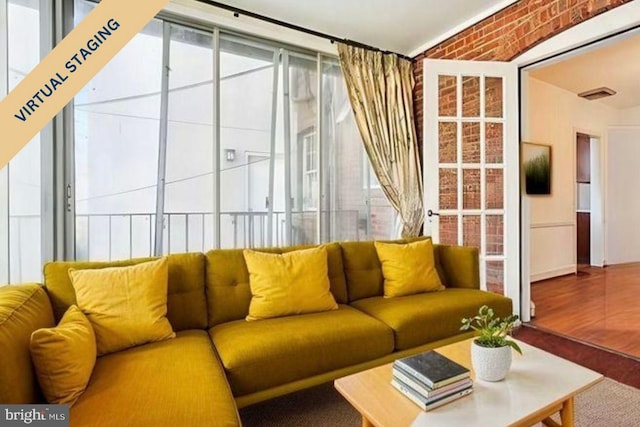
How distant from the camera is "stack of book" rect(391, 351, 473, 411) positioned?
1150 millimetres

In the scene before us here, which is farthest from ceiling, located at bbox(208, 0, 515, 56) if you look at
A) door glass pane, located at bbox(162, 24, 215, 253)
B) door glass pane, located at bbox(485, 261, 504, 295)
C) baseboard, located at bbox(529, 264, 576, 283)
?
baseboard, located at bbox(529, 264, 576, 283)

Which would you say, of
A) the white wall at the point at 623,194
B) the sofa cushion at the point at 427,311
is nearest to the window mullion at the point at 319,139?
the sofa cushion at the point at 427,311

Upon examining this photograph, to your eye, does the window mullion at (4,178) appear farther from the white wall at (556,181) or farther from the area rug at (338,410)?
the white wall at (556,181)

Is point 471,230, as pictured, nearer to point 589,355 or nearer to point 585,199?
point 589,355

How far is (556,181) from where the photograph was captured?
4.57 m

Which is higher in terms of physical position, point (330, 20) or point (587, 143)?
point (330, 20)

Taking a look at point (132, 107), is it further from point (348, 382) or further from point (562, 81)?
point (562, 81)

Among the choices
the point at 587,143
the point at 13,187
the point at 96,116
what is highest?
the point at 587,143

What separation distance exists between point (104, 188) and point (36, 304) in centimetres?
110

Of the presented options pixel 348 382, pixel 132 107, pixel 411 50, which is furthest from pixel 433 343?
pixel 411 50

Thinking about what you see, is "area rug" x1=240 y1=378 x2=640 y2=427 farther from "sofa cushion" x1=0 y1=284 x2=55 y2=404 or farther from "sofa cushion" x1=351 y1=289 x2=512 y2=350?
"sofa cushion" x1=0 y1=284 x2=55 y2=404

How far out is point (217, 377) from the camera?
53.3 inches

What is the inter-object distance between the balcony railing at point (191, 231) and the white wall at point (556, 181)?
107 inches

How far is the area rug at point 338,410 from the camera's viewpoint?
5.53ft
